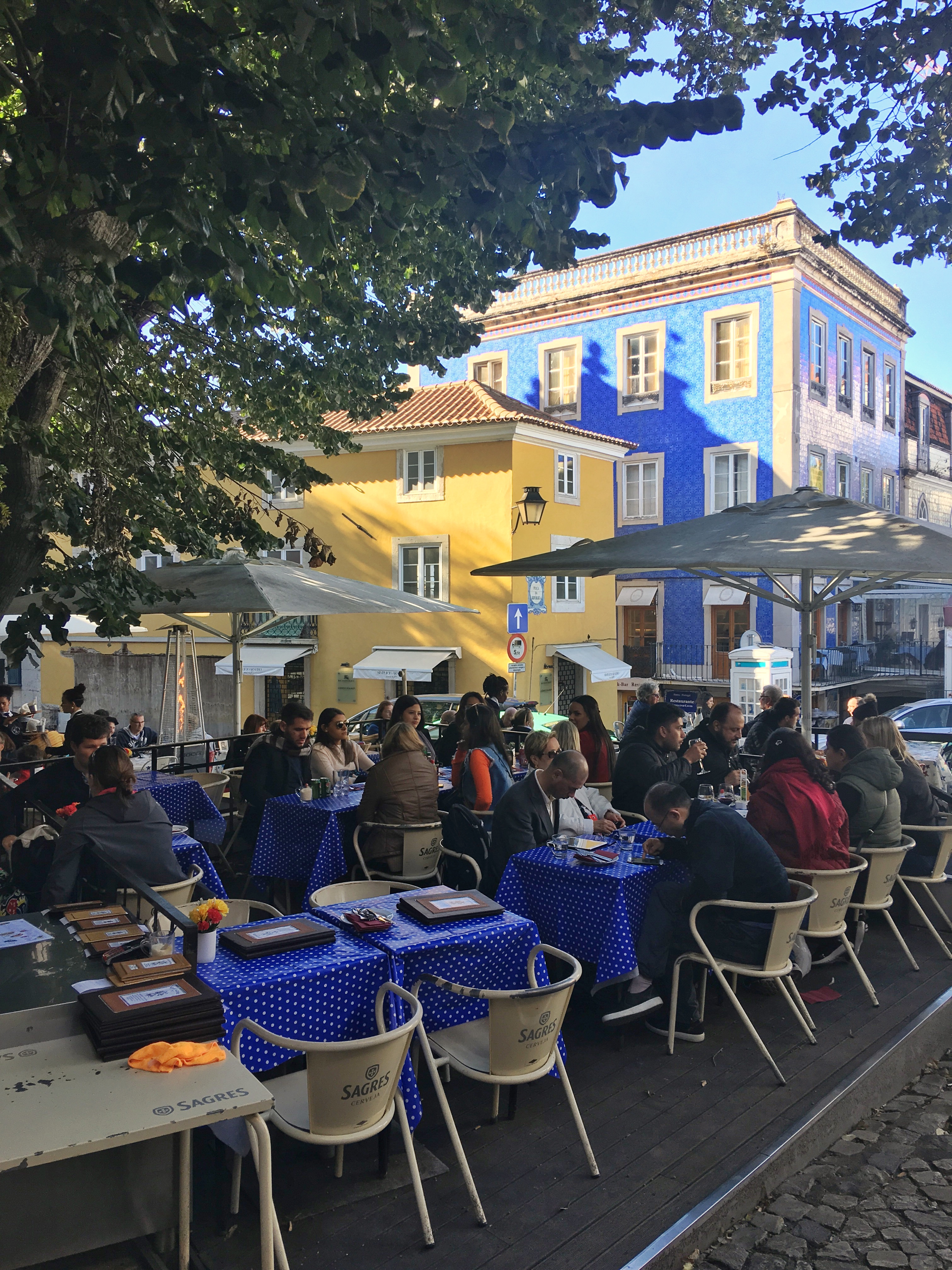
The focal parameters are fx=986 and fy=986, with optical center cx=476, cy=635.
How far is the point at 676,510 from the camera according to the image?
27.6 metres

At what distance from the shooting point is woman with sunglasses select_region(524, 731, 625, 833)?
18.5 ft

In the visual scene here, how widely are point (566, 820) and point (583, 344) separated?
24800mm

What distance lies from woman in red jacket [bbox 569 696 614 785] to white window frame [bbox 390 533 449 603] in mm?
15046

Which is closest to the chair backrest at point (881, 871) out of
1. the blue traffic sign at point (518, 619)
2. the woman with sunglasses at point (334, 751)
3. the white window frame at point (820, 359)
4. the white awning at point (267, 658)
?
the woman with sunglasses at point (334, 751)

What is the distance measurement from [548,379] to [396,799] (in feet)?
81.6

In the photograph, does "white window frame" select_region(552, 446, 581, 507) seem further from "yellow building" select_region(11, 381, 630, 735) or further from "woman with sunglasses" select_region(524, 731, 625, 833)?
"woman with sunglasses" select_region(524, 731, 625, 833)

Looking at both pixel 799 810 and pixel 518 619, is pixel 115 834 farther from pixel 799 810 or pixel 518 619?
pixel 518 619

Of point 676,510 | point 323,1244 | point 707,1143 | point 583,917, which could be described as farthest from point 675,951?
point 676,510

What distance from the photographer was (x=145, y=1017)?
2672 mm

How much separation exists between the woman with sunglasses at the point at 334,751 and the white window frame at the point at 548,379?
21692 mm

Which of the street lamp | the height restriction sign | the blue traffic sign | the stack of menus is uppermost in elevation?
the street lamp

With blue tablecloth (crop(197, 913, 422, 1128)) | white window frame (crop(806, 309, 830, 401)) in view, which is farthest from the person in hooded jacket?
white window frame (crop(806, 309, 830, 401))

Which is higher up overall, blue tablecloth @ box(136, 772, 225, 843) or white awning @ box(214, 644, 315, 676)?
white awning @ box(214, 644, 315, 676)

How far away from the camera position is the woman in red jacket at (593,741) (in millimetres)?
7797
